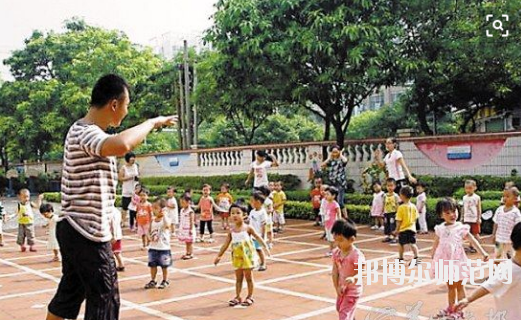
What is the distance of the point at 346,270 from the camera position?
4492 mm

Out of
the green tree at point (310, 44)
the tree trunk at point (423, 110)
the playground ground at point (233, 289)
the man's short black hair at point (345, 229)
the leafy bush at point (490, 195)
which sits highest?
the green tree at point (310, 44)

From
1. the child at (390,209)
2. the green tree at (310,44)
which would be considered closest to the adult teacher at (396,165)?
the child at (390,209)

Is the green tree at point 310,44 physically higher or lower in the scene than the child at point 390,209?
higher

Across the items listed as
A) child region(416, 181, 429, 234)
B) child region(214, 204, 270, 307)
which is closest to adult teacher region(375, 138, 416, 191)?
child region(416, 181, 429, 234)

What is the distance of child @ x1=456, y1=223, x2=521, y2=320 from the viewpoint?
135 inches

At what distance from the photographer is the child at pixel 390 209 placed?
10226 mm

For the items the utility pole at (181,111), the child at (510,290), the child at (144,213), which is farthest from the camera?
the utility pole at (181,111)

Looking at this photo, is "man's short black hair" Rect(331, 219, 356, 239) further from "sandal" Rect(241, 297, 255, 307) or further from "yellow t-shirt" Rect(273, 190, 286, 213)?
"yellow t-shirt" Rect(273, 190, 286, 213)

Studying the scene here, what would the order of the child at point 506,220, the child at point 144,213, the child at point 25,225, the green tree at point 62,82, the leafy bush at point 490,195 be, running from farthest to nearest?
the green tree at point 62,82, the leafy bush at point 490,195, the child at point 25,225, the child at point 144,213, the child at point 506,220

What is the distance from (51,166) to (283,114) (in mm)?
13589

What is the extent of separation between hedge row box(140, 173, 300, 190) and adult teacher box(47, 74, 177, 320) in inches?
532

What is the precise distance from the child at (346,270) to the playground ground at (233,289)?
0.67 meters

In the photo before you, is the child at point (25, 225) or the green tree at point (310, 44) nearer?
the child at point (25, 225)

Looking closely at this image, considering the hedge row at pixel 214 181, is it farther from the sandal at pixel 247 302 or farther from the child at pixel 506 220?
the sandal at pixel 247 302
